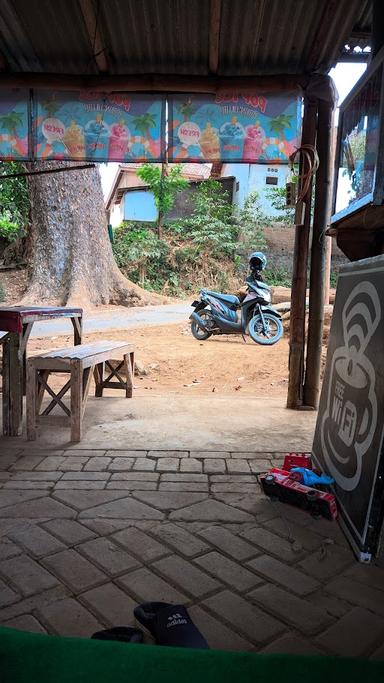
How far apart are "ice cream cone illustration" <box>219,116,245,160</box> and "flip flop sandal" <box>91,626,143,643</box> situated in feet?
14.0

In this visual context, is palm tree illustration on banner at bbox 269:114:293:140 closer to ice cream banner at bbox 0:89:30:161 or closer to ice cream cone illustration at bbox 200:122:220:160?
ice cream cone illustration at bbox 200:122:220:160

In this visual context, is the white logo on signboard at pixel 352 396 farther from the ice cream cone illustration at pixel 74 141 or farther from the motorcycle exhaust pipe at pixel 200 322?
the motorcycle exhaust pipe at pixel 200 322

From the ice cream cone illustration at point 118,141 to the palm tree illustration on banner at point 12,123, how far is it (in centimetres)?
92

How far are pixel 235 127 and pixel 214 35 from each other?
0.88m

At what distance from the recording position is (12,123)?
4793 millimetres

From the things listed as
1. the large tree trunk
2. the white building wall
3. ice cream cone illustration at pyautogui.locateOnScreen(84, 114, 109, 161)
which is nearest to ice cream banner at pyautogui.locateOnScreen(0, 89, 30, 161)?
ice cream cone illustration at pyautogui.locateOnScreen(84, 114, 109, 161)

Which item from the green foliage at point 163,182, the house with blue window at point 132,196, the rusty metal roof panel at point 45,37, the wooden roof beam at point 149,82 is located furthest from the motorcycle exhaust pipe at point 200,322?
the house with blue window at point 132,196

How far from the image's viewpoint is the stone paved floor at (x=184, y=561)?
1800 millimetres

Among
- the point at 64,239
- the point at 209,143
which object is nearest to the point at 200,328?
the point at 64,239

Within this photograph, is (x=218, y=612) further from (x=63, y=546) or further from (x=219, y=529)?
(x=63, y=546)

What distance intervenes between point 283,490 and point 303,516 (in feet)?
0.60

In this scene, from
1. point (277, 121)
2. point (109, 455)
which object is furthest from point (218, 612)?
point (277, 121)

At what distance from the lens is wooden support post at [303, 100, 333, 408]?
4.77 m

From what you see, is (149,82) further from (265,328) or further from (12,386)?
(265,328)
